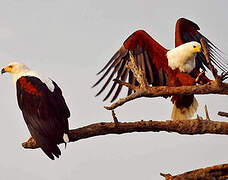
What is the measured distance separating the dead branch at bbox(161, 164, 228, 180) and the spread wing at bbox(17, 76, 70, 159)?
1196mm

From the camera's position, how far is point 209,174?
220 inches

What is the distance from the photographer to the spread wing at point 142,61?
7.80m

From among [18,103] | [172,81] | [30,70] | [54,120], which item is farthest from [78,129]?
[172,81]

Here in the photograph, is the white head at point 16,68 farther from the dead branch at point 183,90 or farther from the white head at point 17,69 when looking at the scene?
the dead branch at point 183,90

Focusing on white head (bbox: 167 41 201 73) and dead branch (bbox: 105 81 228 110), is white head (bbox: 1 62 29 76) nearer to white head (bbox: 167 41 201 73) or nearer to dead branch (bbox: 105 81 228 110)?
dead branch (bbox: 105 81 228 110)

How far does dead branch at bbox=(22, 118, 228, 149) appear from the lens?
542 centimetres

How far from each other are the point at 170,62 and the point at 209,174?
2.45 m

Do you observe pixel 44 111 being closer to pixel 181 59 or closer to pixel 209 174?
pixel 209 174

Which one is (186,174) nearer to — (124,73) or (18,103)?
(18,103)

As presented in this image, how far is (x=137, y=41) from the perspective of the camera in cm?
800

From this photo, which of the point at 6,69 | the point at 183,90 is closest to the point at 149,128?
the point at 183,90

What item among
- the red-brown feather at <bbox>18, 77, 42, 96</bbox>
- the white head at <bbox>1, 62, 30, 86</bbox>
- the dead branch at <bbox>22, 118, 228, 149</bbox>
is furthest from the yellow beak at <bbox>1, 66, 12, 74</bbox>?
the dead branch at <bbox>22, 118, 228, 149</bbox>

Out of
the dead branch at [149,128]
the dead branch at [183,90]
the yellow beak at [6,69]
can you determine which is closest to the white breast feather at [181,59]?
the dead branch at [183,90]

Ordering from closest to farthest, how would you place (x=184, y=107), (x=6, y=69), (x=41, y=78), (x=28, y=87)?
(x=28, y=87)
(x=41, y=78)
(x=6, y=69)
(x=184, y=107)
